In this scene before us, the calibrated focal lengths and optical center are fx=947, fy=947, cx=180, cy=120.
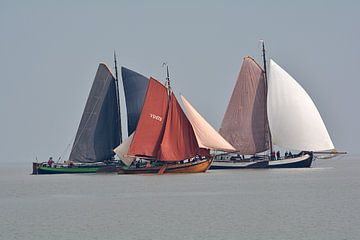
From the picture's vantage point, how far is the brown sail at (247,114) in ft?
356

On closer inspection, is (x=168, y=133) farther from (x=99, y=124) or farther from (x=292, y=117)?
(x=292, y=117)

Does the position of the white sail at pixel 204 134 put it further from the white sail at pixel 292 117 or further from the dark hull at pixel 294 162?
the dark hull at pixel 294 162

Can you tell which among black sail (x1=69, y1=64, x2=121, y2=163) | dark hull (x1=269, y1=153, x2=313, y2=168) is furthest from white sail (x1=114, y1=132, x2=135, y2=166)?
dark hull (x1=269, y1=153, x2=313, y2=168)

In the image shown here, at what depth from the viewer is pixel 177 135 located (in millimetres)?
97000

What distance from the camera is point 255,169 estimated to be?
4432 inches

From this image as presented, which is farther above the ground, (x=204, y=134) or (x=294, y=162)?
(x=204, y=134)

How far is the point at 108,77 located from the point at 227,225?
5860 centimetres

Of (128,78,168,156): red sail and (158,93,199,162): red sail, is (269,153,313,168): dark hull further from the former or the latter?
(128,78,168,156): red sail

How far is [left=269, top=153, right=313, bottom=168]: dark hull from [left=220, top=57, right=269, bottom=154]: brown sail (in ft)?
10.6

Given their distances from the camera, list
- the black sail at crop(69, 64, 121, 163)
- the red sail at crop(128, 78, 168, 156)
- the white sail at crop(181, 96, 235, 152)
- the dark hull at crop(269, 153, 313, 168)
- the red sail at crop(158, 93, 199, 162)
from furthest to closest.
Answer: the dark hull at crop(269, 153, 313, 168) < the black sail at crop(69, 64, 121, 163) < the white sail at crop(181, 96, 235, 152) < the red sail at crop(128, 78, 168, 156) < the red sail at crop(158, 93, 199, 162)

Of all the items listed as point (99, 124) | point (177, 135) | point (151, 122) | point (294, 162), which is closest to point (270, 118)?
point (294, 162)

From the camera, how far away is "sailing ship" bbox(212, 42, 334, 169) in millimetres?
106812

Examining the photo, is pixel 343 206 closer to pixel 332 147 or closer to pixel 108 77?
pixel 332 147

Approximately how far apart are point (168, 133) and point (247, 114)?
14.8m
